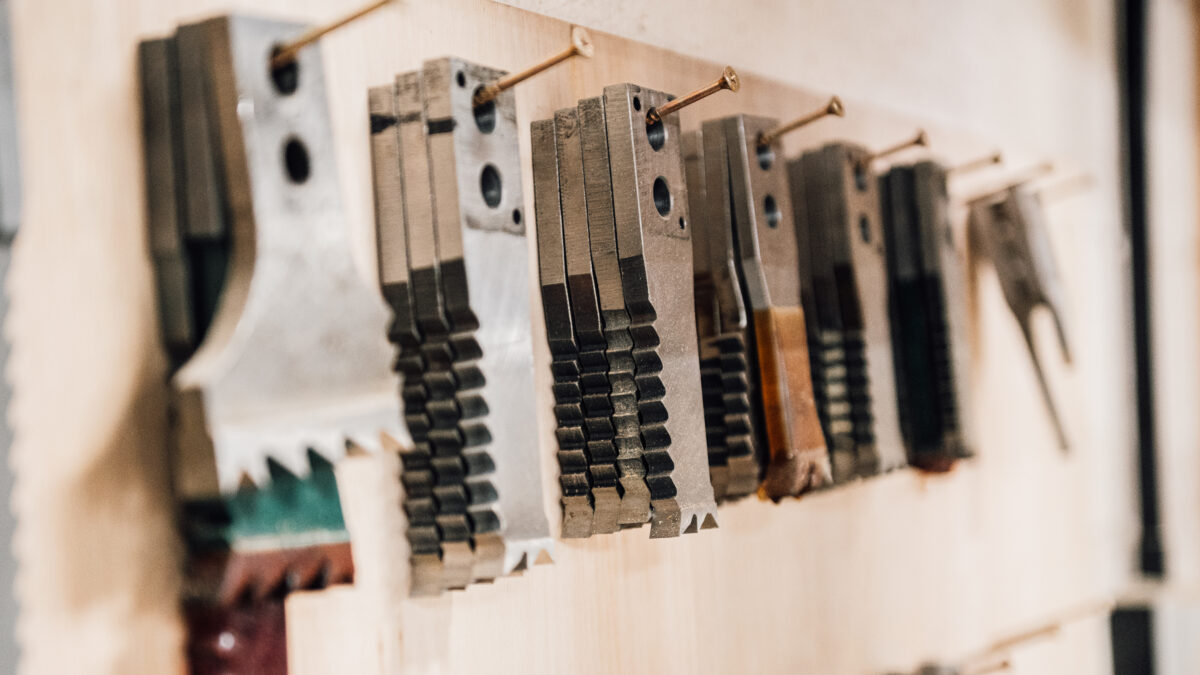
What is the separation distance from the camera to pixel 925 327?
858 mm

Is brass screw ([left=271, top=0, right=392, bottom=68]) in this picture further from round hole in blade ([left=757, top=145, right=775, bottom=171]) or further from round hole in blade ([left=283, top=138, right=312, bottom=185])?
round hole in blade ([left=757, top=145, right=775, bottom=171])

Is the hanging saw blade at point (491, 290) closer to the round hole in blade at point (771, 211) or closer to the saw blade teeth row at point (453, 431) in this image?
the saw blade teeth row at point (453, 431)

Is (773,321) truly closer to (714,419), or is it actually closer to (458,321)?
(714,419)

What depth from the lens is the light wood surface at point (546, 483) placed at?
391 millimetres

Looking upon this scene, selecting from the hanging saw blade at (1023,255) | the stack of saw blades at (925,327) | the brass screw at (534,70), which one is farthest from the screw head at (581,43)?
the hanging saw blade at (1023,255)

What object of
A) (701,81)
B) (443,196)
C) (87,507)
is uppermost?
(701,81)

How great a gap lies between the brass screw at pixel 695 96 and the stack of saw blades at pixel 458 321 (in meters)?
0.08

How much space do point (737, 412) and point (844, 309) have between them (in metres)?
0.19

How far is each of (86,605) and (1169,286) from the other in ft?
5.27

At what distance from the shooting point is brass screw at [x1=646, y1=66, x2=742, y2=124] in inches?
20.5

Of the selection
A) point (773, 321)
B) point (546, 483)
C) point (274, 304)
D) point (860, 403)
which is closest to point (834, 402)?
point (860, 403)

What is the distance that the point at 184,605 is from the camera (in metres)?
0.41

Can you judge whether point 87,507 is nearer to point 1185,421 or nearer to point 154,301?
point 154,301

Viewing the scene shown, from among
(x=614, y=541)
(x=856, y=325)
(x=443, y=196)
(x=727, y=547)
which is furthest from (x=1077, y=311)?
(x=443, y=196)
